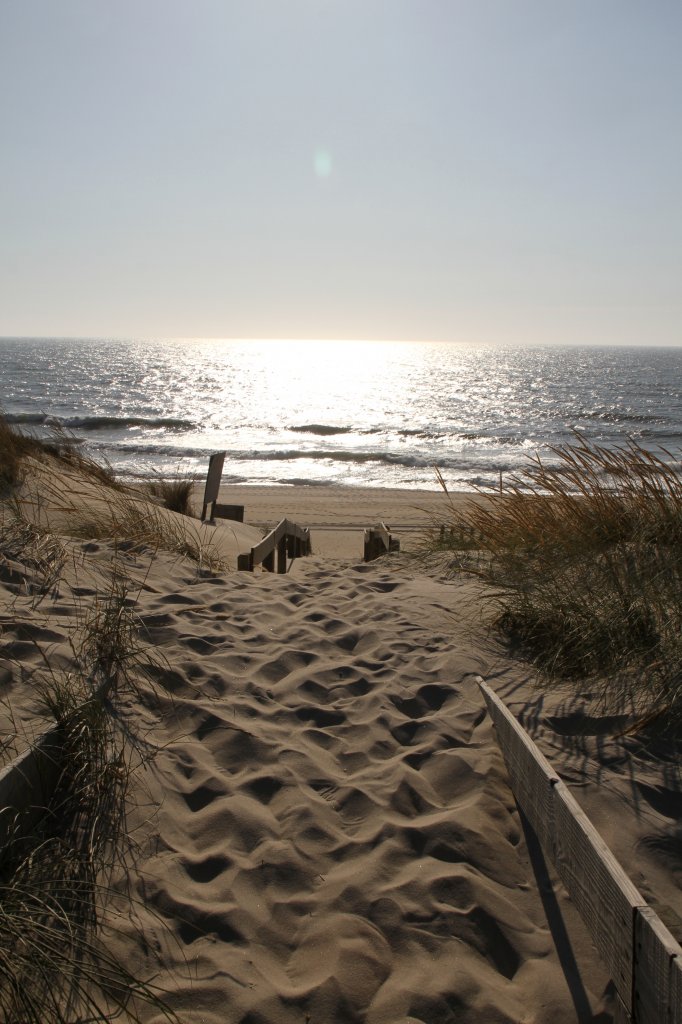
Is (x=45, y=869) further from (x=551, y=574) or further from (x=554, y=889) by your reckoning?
(x=551, y=574)

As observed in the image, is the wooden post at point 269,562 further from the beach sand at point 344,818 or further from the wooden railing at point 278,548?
the beach sand at point 344,818

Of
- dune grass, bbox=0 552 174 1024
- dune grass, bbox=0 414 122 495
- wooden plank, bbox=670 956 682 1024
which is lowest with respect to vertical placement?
dune grass, bbox=0 552 174 1024

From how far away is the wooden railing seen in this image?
6836 millimetres

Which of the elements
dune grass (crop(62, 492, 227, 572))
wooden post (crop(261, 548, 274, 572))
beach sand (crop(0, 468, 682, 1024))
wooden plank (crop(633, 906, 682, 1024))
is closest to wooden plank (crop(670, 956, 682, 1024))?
wooden plank (crop(633, 906, 682, 1024))

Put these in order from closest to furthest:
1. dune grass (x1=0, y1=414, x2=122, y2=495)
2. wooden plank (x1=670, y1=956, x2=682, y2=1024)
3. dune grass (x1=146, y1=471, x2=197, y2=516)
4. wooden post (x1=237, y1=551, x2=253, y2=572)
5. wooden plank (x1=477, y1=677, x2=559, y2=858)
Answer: wooden plank (x1=670, y1=956, x2=682, y2=1024), wooden plank (x1=477, y1=677, x2=559, y2=858), wooden post (x1=237, y1=551, x2=253, y2=572), dune grass (x1=0, y1=414, x2=122, y2=495), dune grass (x1=146, y1=471, x2=197, y2=516)

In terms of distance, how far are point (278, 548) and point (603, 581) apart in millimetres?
4639

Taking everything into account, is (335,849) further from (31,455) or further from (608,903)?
→ (31,455)

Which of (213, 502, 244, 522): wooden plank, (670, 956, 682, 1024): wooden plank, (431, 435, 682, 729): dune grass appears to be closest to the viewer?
(670, 956, 682, 1024): wooden plank

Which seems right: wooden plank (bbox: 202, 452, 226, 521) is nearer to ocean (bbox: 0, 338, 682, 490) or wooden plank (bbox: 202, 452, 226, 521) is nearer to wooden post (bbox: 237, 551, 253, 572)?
ocean (bbox: 0, 338, 682, 490)

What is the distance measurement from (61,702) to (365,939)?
1.48 meters

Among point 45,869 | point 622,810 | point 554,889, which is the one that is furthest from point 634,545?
point 45,869

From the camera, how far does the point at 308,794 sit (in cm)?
297

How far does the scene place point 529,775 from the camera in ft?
9.20

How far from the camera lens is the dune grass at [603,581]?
375 centimetres
